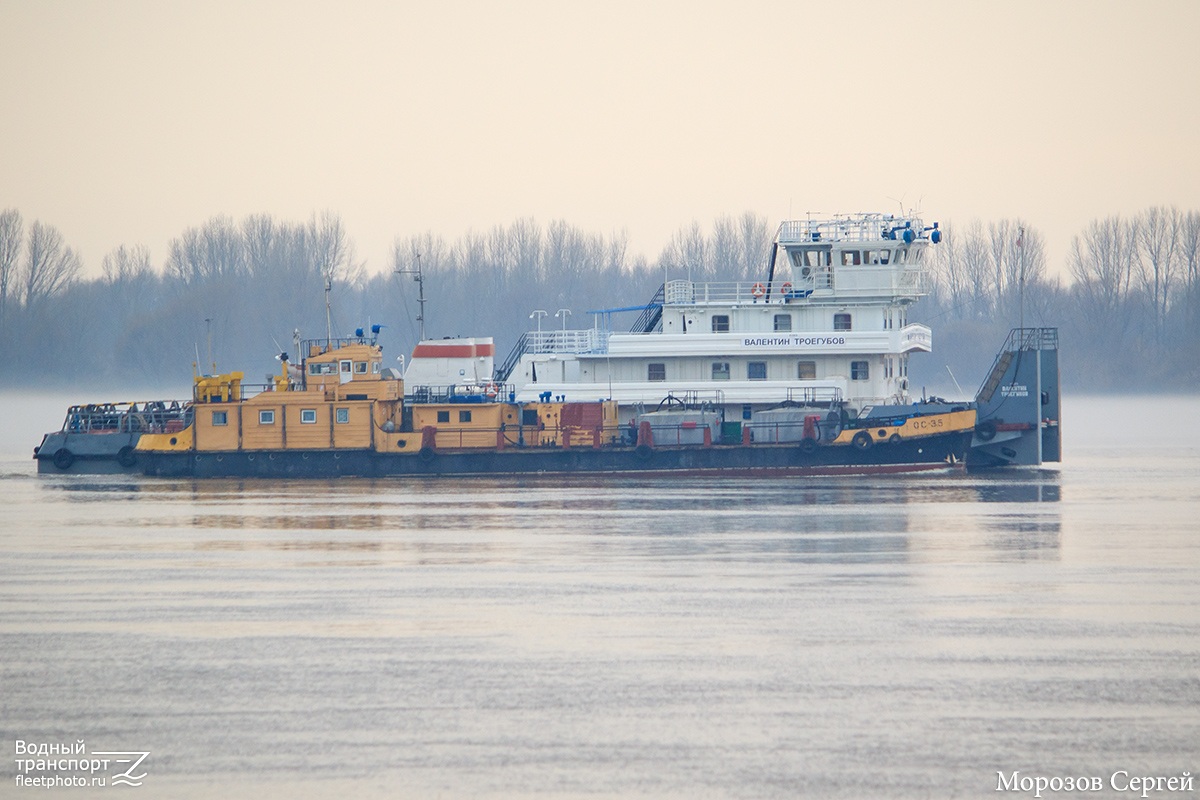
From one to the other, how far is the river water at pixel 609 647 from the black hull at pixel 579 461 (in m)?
4.91

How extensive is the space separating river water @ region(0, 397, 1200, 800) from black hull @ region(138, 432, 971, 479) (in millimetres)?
4914

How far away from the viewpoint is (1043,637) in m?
18.6

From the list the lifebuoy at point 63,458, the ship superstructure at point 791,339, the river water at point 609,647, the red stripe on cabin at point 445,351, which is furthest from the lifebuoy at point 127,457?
the ship superstructure at point 791,339

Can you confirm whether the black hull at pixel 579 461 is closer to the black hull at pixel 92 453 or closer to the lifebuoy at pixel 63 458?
the black hull at pixel 92 453

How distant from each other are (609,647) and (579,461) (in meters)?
20.7

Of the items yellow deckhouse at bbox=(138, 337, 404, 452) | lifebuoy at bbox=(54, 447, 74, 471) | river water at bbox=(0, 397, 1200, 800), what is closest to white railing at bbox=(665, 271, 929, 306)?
river water at bbox=(0, 397, 1200, 800)

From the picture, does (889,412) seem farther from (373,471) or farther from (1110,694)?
(1110,694)

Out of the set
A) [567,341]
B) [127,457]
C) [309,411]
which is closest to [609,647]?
[309,411]

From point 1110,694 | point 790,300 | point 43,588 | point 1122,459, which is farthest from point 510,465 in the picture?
point 1110,694

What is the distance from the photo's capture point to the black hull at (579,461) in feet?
124

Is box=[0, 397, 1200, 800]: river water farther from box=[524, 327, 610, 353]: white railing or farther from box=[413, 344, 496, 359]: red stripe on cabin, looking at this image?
box=[413, 344, 496, 359]: red stripe on cabin

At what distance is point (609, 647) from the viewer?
18281 mm

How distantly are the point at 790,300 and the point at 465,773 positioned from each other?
27771 millimetres

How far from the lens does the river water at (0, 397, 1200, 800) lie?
1382 cm
